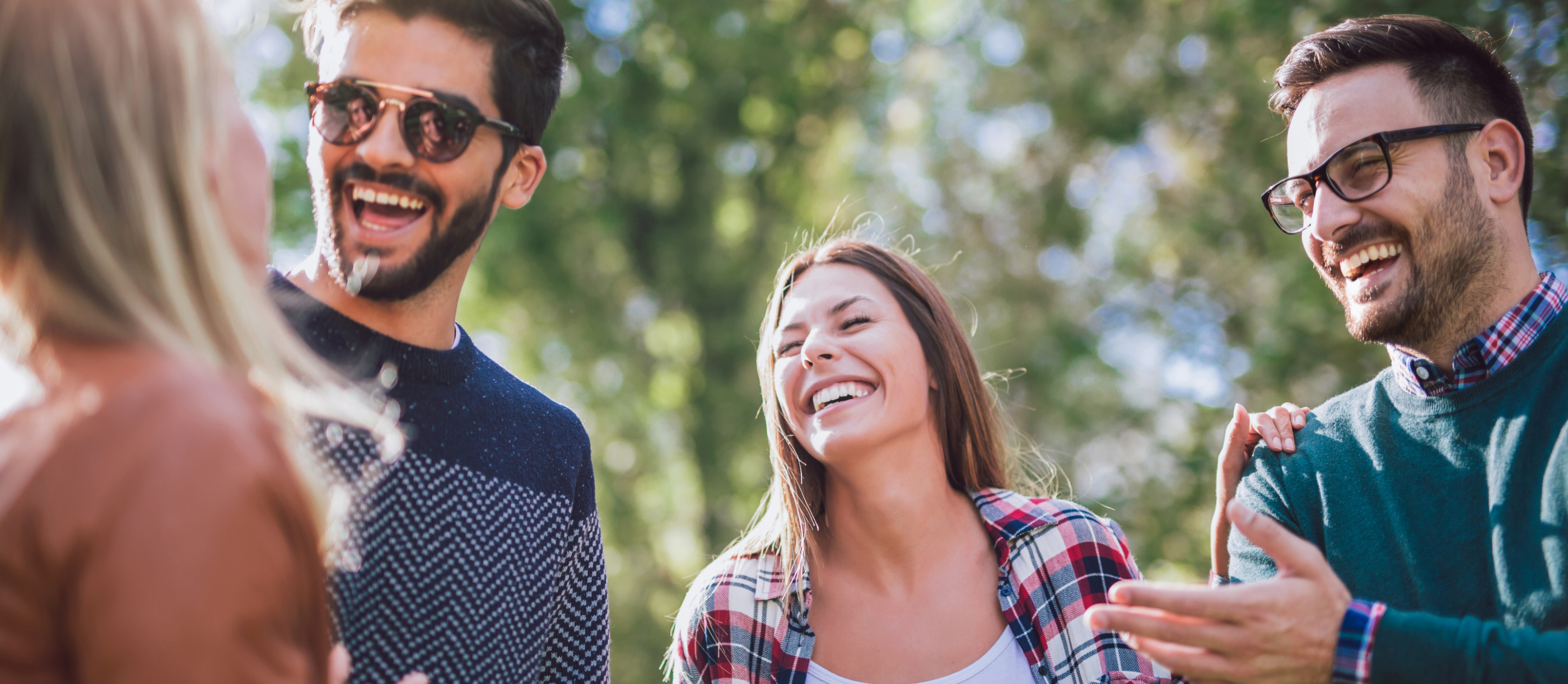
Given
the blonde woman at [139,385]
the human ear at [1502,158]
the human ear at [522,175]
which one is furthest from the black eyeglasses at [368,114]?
the human ear at [1502,158]

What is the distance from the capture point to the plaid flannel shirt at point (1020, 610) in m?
2.92

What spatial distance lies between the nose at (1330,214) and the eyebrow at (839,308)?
1.41 meters

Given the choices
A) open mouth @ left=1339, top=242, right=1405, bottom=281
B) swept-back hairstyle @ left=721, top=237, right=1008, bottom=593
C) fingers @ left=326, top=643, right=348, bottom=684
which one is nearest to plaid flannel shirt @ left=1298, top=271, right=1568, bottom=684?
open mouth @ left=1339, top=242, right=1405, bottom=281

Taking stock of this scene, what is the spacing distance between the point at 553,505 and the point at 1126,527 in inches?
409

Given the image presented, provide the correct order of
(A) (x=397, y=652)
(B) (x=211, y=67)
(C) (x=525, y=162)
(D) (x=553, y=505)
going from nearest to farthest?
(B) (x=211, y=67) → (A) (x=397, y=652) → (D) (x=553, y=505) → (C) (x=525, y=162)

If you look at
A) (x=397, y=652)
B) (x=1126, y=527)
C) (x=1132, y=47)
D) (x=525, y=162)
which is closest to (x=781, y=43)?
(x=1132, y=47)

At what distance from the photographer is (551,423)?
2.74 metres

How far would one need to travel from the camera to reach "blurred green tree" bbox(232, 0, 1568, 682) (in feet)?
36.8

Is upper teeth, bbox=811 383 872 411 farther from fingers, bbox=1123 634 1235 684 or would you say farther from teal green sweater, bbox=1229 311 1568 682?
fingers, bbox=1123 634 1235 684

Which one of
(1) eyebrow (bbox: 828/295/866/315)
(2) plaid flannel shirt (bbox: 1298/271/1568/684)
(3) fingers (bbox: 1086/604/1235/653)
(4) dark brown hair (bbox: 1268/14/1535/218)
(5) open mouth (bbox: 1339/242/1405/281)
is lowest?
(3) fingers (bbox: 1086/604/1235/653)

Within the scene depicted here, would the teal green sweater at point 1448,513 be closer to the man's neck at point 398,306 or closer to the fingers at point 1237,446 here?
the fingers at point 1237,446

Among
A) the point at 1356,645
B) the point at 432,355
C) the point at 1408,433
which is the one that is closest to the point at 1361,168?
the point at 1408,433

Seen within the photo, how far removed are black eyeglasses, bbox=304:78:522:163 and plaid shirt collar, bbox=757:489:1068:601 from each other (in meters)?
1.67

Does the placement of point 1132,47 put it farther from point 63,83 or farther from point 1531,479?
point 63,83
